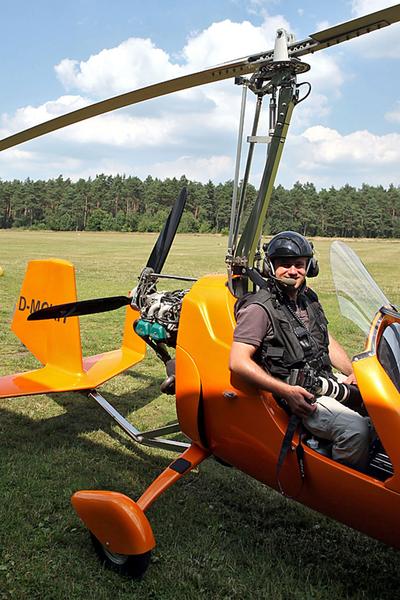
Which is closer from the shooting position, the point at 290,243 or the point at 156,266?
the point at 290,243

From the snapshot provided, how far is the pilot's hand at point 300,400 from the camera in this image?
2.90m

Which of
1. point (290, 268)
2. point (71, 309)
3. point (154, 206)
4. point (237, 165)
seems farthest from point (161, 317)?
point (154, 206)

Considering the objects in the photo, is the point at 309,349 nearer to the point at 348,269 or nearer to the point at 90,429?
the point at 348,269

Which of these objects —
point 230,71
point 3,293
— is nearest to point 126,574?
point 230,71

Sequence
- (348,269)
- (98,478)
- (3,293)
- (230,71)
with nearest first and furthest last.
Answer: (230,71)
(348,269)
(98,478)
(3,293)

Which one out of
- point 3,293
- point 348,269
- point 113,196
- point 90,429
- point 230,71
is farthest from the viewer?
point 113,196

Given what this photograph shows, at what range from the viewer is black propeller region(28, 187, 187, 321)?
4344mm

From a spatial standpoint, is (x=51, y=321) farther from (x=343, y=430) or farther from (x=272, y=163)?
(x=343, y=430)

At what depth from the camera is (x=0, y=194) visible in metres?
106

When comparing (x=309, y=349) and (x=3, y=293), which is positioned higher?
(x=309, y=349)

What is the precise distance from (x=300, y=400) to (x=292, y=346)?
1.25 feet

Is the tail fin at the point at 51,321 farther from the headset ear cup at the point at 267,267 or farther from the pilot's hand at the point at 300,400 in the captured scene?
the pilot's hand at the point at 300,400

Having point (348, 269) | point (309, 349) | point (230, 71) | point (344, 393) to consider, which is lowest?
point (344, 393)

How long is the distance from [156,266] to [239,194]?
1365mm
